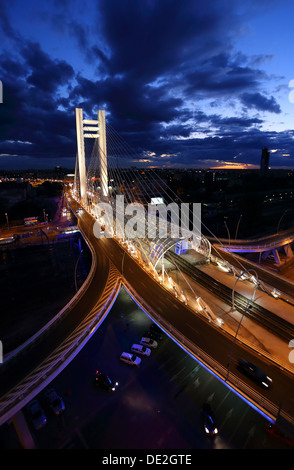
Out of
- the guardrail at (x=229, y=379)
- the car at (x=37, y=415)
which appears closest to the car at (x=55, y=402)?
the car at (x=37, y=415)

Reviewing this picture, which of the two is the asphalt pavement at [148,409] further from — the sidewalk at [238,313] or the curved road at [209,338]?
the sidewalk at [238,313]

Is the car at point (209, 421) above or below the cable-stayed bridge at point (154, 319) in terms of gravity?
below

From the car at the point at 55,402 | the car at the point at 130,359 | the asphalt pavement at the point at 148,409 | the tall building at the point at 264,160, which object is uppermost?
the tall building at the point at 264,160

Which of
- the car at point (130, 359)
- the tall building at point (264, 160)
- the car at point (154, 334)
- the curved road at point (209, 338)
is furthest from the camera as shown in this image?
the tall building at point (264, 160)

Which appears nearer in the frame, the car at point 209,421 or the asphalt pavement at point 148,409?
the asphalt pavement at point 148,409

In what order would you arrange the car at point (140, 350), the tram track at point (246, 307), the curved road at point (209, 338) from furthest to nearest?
the car at point (140, 350), the tram track at point (246, 307), the curved road at point (209, 338)

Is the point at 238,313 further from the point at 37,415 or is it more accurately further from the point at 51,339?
the point at 37,415
